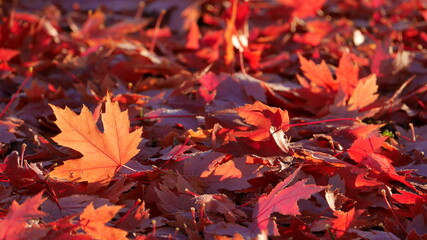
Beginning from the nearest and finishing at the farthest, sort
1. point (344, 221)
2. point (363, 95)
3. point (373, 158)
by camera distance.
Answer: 1. point (344, 221)
2. point (373, 158)
3. point (363, 95)

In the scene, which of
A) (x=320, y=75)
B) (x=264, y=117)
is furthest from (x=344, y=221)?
(x=320, y=75)

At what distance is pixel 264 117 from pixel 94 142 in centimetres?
31

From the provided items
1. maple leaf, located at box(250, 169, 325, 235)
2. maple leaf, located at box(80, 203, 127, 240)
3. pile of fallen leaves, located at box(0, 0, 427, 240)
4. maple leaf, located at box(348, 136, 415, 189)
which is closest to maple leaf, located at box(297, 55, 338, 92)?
pile of fallen leaves, located at box(0, 0, 427, 240)

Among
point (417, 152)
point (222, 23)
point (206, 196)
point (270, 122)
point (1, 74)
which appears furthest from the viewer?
point (222, 23)

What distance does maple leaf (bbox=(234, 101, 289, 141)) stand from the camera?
1022mm

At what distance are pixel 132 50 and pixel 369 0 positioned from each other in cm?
115

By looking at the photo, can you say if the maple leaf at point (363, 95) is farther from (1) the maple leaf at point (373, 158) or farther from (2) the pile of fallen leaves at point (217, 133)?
(1) the maple leaf at point (373, 158)

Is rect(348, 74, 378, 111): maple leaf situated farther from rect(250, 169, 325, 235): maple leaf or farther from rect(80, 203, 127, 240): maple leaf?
rect(80, 203, 127, 240): maple leaf

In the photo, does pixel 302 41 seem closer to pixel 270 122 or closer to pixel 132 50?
pixel 132 50

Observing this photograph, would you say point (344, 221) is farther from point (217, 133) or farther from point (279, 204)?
point (217, 133)

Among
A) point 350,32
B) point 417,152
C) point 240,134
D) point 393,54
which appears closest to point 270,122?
point 240,134

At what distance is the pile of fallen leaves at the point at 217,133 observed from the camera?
2.98 ft

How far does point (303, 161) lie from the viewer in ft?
3.48

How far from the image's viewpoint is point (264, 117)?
1.03 m
